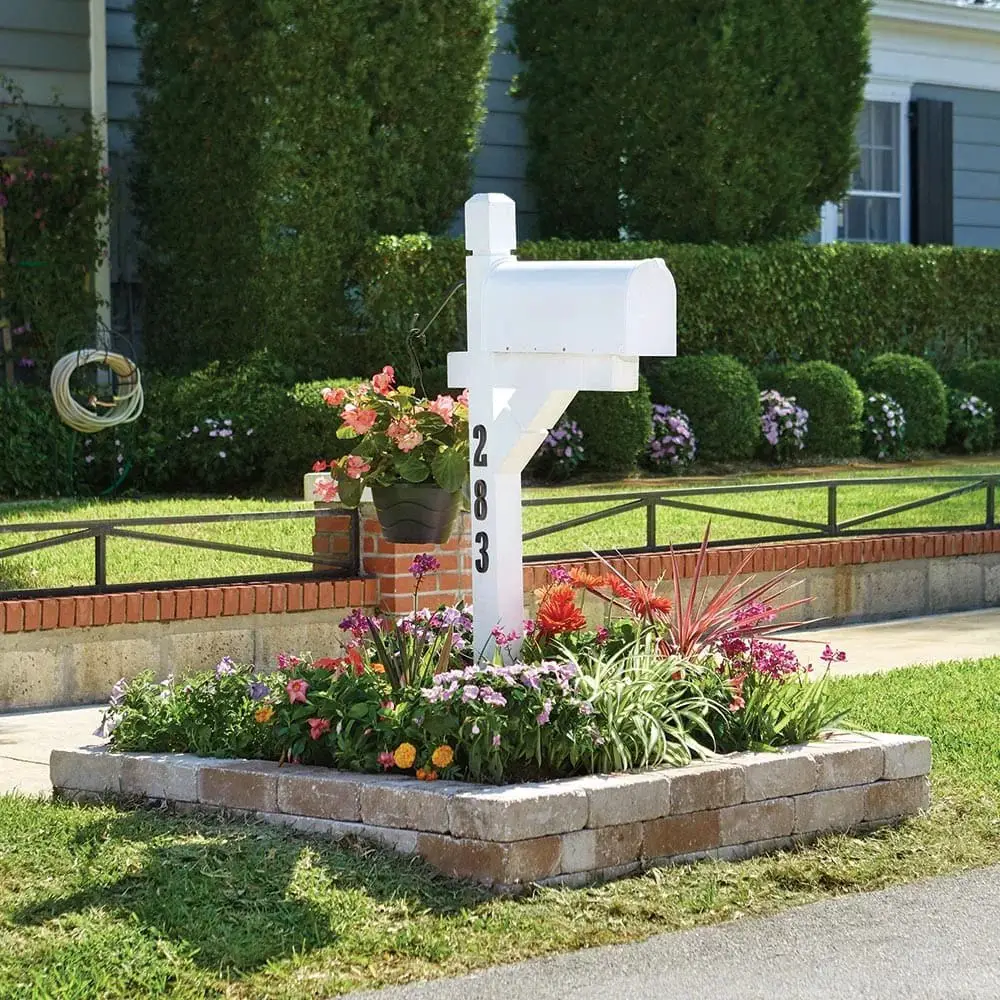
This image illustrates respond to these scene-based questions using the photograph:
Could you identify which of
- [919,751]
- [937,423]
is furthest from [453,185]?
[919,751]

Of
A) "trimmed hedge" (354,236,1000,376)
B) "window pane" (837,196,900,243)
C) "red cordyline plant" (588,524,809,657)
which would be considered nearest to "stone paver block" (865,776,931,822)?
"red cordyline plant" (588,524,809,657)

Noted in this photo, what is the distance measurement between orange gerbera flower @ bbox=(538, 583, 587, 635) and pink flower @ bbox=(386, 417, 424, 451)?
1254 mm

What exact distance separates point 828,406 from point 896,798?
31.5 feet

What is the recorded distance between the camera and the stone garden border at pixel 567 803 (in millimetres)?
4945

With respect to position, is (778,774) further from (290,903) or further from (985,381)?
(985,381)

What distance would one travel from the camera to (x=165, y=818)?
551 centimetres

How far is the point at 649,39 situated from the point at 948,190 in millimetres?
5450

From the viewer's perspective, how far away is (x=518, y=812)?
4.89 m

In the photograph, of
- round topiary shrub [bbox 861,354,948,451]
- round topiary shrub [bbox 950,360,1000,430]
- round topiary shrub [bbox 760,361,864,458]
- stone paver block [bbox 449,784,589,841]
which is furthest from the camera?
round topiary shrub [bbox 950,360,1000,430]

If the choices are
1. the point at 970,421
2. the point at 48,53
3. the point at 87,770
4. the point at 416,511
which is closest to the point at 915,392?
the point at 970,421

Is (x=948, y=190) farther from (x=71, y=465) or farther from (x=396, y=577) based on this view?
(x=396, y=577)

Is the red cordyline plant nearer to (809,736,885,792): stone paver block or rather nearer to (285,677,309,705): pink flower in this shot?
(809,736,885,792): stone paver block

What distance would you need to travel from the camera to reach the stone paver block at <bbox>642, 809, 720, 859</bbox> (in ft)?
17.0

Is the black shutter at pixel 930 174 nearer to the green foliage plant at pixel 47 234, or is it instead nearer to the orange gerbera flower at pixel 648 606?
the green foliage plant at pixel 47 234
